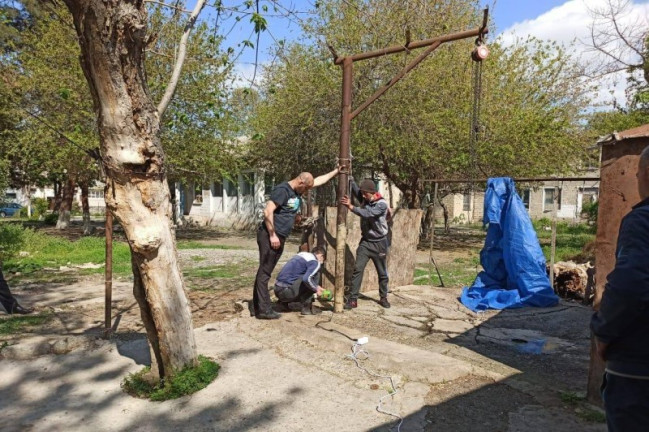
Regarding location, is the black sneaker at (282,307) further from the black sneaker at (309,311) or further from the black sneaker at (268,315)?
the black sneaker at (268,315)

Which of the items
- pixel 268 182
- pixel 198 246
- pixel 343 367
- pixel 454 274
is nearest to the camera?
pixel 343 367

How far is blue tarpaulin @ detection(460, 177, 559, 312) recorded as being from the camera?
298 inches

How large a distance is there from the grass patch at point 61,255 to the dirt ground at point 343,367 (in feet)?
14.2

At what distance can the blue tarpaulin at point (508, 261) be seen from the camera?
758cm

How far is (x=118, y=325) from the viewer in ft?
20.7

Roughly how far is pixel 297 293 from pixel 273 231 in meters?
0.98

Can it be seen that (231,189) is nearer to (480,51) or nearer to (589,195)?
(480,51)

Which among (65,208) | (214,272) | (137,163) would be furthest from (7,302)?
(65,208)

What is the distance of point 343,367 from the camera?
4.49 m

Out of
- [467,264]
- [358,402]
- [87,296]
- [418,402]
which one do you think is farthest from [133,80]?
[467,264]

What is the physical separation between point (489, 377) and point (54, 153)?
15.9 metres

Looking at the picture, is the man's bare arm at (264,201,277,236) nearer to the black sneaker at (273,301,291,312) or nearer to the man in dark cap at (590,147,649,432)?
the black sneaker at (273,301,291,312)

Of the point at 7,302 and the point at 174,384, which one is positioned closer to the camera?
the point at 174,384

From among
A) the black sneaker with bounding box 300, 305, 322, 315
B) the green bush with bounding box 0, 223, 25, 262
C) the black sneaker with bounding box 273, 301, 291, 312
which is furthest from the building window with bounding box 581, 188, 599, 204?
the green bush with bounding box 0, 223, 25, 262
